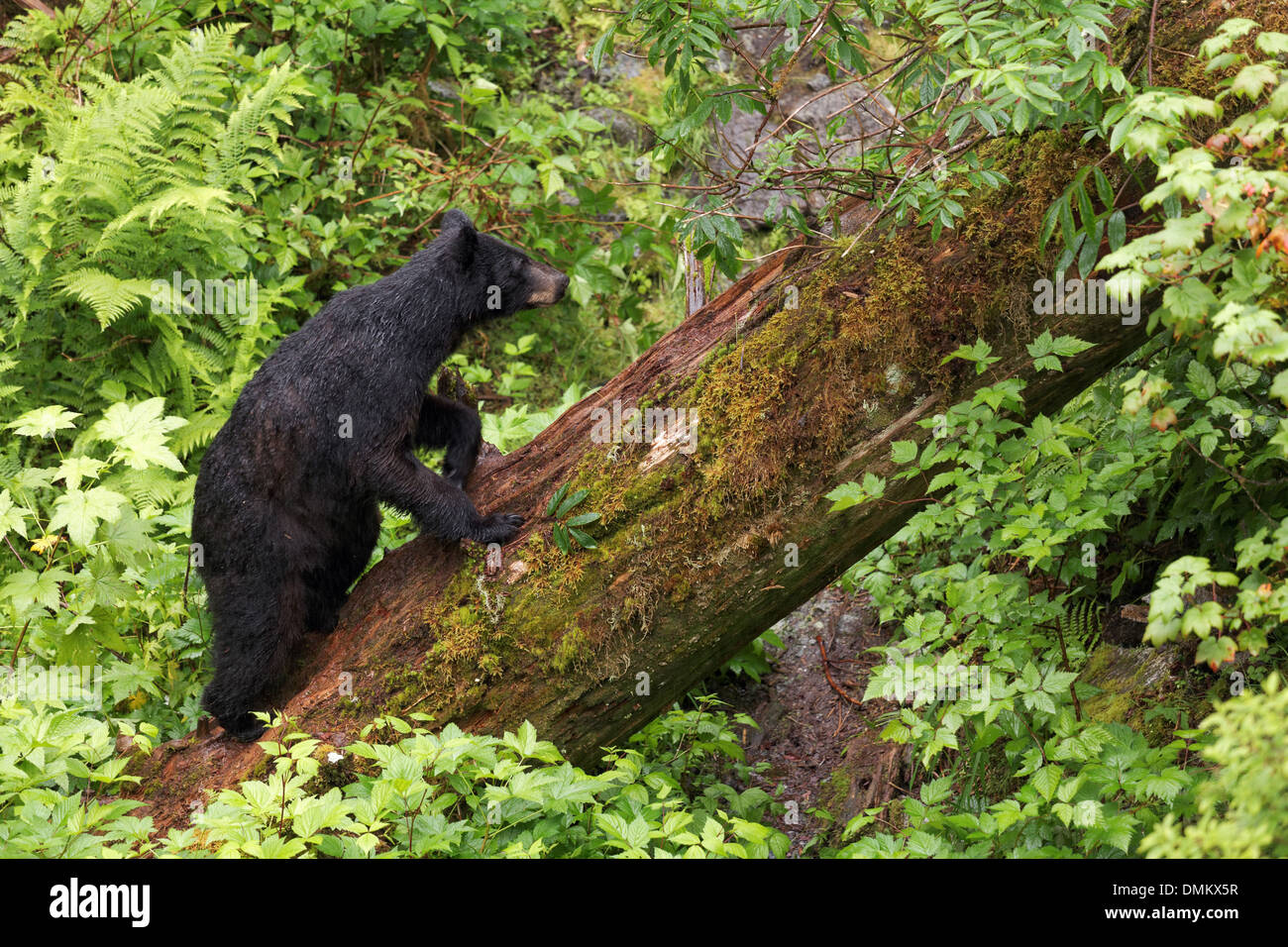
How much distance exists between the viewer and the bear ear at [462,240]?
16.5 ft

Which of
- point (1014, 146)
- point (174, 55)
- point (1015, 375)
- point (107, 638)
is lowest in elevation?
point (107, 638)

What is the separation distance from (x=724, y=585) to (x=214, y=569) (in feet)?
8.10

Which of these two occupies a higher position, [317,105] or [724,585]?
[317,105]

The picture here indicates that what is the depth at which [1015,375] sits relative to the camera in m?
3.88

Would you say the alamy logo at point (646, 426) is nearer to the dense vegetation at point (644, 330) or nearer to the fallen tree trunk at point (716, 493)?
the fallen tree trunk at point (716, 493)

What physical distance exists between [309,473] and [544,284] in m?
1.56

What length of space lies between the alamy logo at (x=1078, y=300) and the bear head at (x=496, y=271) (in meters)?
2.52

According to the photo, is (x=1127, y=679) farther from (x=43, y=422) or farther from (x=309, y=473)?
(x=43, y=422)

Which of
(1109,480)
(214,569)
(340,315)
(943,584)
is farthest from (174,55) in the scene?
(1109,480)

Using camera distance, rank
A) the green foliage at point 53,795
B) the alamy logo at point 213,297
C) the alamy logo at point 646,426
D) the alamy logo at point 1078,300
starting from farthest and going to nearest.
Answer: the alamy logo at point 213,297 < the alamy logo at point 646,426 < the alamy logo at point 1078,300 < the green foliage at point 53,795

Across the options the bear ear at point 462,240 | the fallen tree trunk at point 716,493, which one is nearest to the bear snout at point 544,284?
the bear ear at point 462,240

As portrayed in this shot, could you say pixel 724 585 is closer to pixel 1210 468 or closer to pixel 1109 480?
pixel 1109 480
